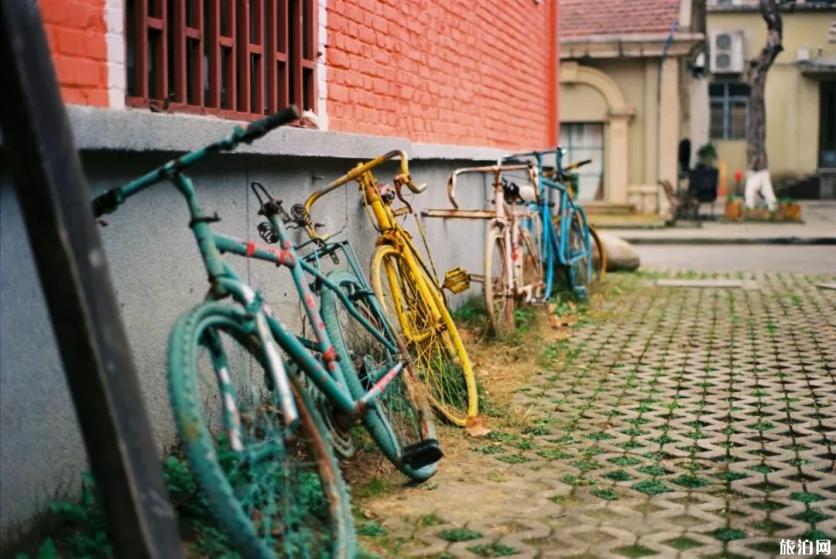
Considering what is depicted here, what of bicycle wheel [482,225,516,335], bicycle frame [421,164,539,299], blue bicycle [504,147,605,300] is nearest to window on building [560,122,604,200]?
blue bicycle [504,147,605,300]

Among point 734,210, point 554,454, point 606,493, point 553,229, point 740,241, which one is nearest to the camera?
point 606,493

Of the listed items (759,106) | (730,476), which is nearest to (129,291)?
(730,476)

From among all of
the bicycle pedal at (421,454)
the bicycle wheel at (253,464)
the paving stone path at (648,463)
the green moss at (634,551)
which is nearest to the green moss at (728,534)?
the paving stone path at (648,463)

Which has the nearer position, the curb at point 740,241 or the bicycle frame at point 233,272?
the bicycle frame at point 233,272

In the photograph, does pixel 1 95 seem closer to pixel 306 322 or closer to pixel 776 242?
pixel 306 322

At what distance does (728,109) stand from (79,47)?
3443 centimetres

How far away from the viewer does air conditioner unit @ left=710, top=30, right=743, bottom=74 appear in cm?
3509

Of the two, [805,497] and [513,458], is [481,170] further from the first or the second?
[805,497]

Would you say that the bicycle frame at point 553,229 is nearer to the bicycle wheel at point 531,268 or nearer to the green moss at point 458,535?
the bicycle wheel at point 531,268

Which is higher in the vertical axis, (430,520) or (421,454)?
(421,454)

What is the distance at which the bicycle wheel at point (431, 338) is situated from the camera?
5.77m

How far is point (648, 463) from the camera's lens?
5.16m

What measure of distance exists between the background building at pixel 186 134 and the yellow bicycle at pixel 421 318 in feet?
1.44

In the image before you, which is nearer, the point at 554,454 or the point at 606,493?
the point at 606,493
